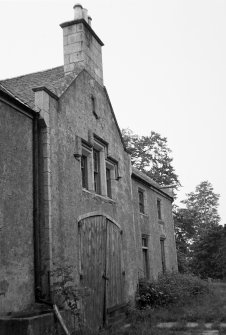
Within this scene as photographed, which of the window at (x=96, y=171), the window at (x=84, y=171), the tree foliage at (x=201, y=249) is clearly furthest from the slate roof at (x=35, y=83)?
the tree foliage at (x=201, y=249)

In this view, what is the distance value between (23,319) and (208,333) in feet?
17.6

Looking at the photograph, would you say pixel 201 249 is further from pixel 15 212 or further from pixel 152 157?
pixel 15 212

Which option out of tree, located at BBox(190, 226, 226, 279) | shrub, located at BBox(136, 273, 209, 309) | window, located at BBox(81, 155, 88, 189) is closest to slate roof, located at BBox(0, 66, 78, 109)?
window, located at BBox(81, 155, 88, 189)

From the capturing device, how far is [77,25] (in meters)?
13.0

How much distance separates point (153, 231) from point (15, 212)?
487 inches

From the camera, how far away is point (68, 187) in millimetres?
10523

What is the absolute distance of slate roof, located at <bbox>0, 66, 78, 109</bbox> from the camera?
1075 centimetres

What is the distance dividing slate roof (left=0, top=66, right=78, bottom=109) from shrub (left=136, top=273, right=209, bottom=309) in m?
8.44

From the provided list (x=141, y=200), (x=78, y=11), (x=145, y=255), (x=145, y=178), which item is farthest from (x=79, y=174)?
(x=145, y=178)

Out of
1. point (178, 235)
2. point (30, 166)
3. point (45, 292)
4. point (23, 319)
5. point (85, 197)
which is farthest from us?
point (178, 235)

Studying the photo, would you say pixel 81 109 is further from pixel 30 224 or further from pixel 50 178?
pixel 30 224

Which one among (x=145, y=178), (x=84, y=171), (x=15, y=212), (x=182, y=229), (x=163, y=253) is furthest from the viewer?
(x=182, y=229)

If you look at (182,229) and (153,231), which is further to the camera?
(182,229)

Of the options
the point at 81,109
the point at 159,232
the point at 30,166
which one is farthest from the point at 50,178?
the point at 159,232
